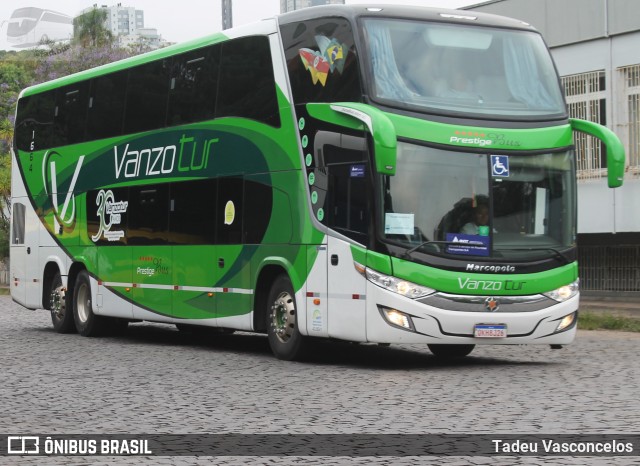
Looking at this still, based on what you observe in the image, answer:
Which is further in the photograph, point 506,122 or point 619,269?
point 619,269

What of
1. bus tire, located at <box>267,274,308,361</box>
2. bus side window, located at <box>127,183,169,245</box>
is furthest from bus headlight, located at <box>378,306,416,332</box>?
bus side window, located at <box>127,183,169,245</box>

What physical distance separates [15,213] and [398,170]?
12159 millimetres

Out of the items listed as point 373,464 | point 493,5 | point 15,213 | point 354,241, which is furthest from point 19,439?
point 493,5

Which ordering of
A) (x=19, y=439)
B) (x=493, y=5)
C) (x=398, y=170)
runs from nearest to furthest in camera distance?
1. (x=19, y=439)
2. (x=398, y=170)
3. (x=493, y=5)

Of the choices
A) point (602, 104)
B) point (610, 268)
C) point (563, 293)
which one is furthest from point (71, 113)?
point (610, 268)

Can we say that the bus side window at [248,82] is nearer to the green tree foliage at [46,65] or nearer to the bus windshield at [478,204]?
the bus windshield at [478,204]

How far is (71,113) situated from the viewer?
76.0 ft

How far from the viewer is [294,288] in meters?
16.4

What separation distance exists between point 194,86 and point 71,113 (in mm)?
4625

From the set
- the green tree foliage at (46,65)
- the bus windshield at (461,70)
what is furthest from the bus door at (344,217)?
the green tree foliage at (46,65)

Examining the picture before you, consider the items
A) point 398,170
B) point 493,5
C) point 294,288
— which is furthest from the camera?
point 493,5

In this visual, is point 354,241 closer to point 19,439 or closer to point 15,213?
point 19,439

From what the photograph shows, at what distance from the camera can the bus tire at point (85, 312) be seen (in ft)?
74.0

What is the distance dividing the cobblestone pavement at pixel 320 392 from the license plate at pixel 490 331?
0.42m
